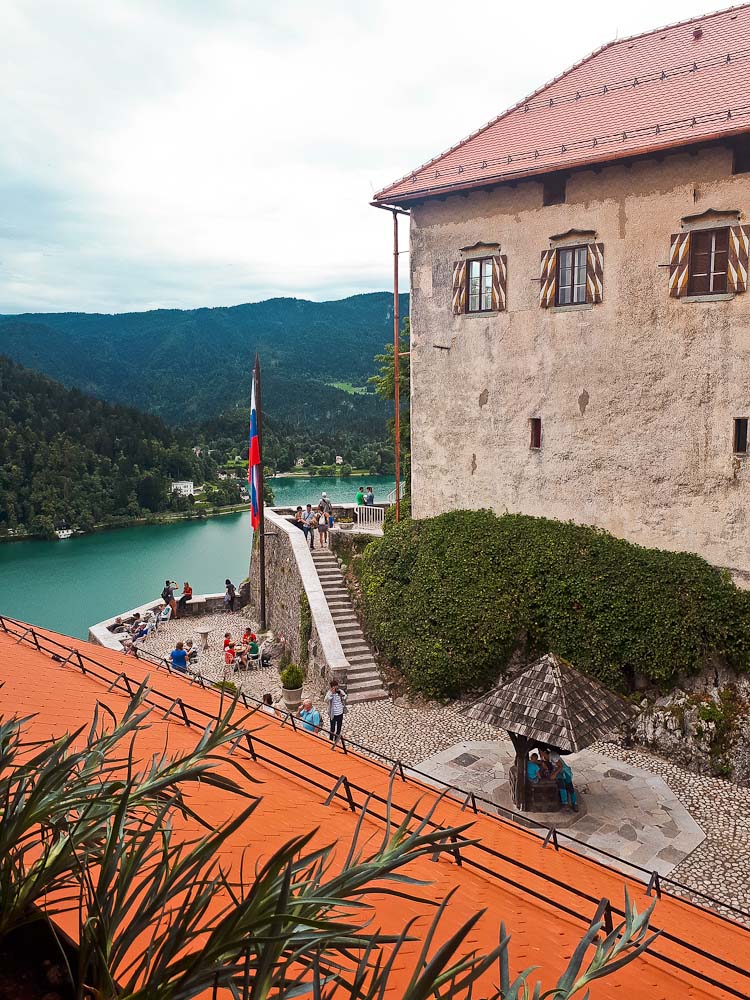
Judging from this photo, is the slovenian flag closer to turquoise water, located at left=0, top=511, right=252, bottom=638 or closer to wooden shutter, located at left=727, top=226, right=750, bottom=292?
turquoise water, located at left=0, top=511, right=252, bottom=638

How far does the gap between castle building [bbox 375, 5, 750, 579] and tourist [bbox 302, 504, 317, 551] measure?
3.79 metres

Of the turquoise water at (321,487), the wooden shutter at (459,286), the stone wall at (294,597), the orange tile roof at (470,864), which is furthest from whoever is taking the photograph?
the turquoise water at (321,487)

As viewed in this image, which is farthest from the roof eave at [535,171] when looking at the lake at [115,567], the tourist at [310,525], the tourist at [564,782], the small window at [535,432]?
the lake at [115,567]

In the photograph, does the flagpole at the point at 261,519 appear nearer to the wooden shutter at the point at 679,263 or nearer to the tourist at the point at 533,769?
the wooden shutter at the point at 679,263

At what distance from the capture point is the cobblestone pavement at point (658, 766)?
9.38 meters

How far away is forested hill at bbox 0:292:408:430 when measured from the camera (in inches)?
4921

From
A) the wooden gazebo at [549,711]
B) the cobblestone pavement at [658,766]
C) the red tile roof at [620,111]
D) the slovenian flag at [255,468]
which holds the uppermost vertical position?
the red tile roof at [620,111]

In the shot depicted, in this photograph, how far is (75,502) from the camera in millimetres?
54438

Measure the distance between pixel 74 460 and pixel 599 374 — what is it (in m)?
50.0

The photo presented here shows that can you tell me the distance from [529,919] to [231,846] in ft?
7.94

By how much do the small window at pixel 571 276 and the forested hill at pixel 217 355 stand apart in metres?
88.2

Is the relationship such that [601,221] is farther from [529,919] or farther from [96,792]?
[96,792]

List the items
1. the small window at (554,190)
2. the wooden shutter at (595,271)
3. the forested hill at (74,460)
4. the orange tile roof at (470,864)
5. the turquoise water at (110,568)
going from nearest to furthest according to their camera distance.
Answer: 1. the orange tile roof at (470,864)
2. the wooden shutter at (595,271)
3. the small window at (554,190)
4. the turquoise water at (110,568)
5. the forested hill at (74,460)

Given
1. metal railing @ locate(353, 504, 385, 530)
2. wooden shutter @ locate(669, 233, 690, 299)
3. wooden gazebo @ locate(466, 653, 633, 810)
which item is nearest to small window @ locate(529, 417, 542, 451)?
wooden shutter @ locate(669, 233, 690, 299)
